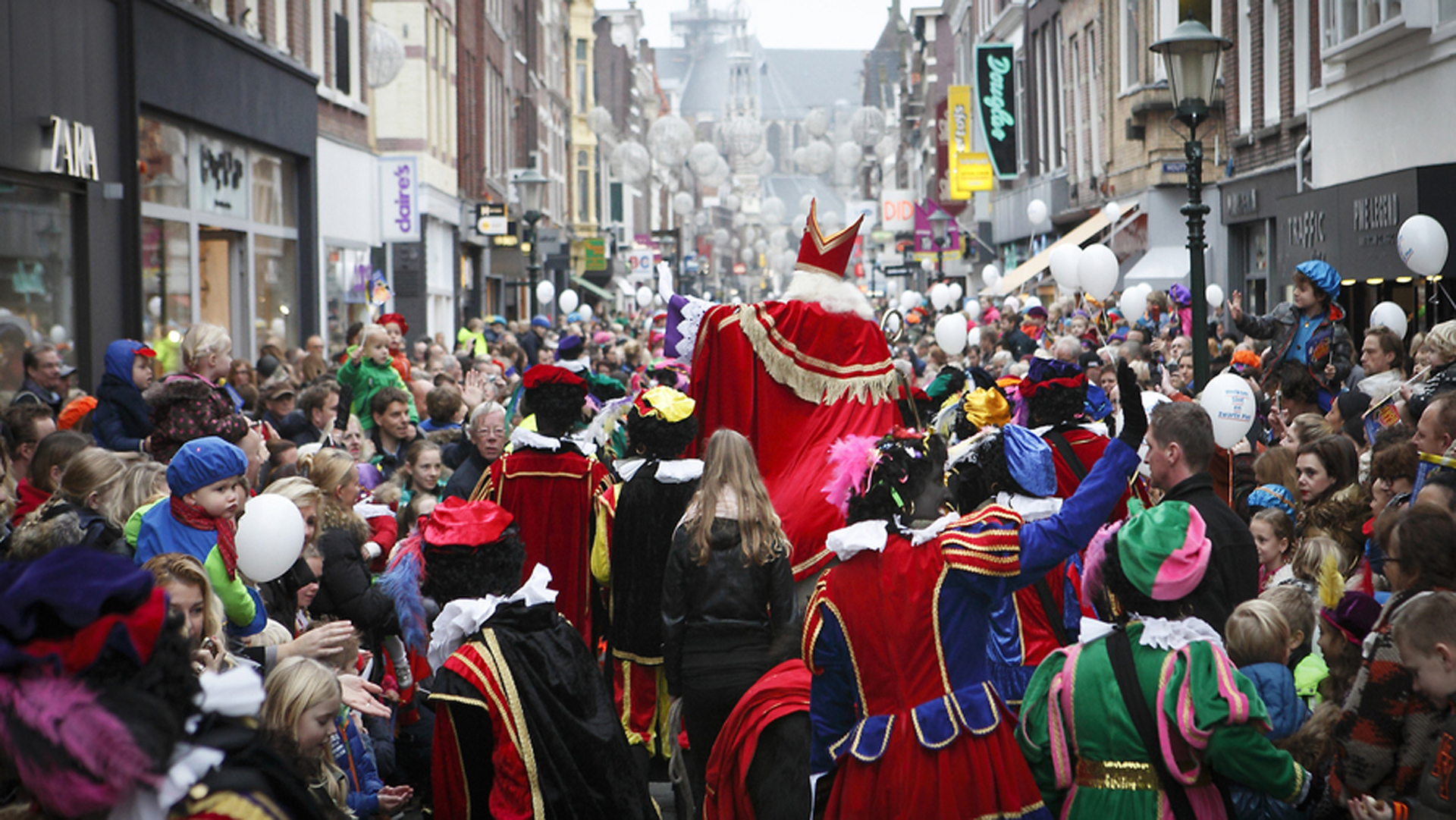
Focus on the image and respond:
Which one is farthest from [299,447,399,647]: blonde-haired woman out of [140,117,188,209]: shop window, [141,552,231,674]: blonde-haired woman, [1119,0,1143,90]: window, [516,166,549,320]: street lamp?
[1119,0,1143,90]: window

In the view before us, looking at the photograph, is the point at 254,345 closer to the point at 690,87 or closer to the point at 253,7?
the point at 253,7

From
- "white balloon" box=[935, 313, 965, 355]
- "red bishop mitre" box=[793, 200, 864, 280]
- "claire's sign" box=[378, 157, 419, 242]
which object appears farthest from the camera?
"claire's sign" box=[378, 157, 419, 242]

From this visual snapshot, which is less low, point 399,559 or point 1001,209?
point 1001,209

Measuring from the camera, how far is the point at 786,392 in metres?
7.73

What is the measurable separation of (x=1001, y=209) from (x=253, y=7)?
93.5 ft

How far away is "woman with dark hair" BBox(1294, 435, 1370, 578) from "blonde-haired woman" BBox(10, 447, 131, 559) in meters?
4.83

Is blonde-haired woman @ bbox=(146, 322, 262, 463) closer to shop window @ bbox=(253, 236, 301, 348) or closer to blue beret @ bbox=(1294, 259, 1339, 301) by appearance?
blue beret @ bbox=(1294, 259, 1339, 301)

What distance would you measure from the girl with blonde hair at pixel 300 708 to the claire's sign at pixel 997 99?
33.7 m

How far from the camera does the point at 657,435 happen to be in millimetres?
6867

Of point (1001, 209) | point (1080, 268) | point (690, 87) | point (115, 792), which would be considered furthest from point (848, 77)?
point (115, 792)

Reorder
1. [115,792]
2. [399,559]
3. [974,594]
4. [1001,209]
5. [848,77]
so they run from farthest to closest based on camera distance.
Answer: [848,77] → [1001,209] → [399,559] → [974,594] → [115,792]

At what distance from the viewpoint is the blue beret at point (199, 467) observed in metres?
5.21

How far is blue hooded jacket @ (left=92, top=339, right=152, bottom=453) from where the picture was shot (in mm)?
9000

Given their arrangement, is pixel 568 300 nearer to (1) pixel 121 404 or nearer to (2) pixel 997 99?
(2) pixel 997 99
